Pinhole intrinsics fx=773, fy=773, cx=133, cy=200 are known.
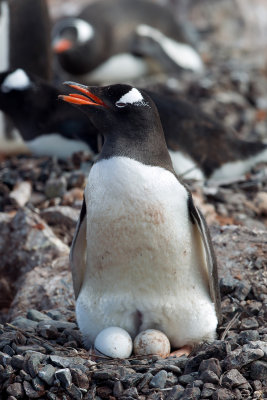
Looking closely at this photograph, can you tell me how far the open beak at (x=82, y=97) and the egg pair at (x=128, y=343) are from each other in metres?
1.06

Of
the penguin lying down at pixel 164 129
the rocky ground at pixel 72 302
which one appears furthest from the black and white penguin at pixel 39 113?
the rocky ground at pixel 72 302

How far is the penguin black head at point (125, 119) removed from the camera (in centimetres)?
356

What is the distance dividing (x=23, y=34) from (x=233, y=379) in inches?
219

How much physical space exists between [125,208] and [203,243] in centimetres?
42

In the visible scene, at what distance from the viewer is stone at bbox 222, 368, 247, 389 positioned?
3.21 m

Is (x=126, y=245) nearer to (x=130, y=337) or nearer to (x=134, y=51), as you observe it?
(x=130, y=337)

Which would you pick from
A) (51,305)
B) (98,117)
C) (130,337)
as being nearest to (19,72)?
(51,305)

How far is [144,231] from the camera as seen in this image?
11.7ft

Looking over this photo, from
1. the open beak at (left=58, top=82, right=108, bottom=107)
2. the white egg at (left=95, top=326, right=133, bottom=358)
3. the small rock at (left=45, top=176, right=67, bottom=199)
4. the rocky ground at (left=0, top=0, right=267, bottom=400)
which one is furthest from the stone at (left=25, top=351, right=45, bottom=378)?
the small rock at (left=45, top=176, right=67, bottom=199)

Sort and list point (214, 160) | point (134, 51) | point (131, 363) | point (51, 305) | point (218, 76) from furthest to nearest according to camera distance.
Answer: point (134, 51) → point (218, 76) → point (214, 160) → point (51, 305) → point (131, 363)

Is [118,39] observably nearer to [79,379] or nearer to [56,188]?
[56,188]

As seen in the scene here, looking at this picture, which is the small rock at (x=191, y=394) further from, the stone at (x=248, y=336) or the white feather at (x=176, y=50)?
the white feather at (x=176, y=50)

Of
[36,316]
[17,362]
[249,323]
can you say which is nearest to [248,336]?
[249,323]

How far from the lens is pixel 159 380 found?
327cm
